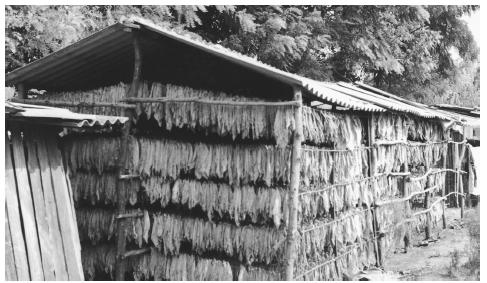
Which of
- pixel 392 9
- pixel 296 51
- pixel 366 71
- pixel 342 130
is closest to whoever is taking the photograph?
pixel 342 130

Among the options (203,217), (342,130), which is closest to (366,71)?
(342,130)

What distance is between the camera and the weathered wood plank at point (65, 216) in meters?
5.49

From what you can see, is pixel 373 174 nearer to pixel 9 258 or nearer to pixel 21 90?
pixel 9 258

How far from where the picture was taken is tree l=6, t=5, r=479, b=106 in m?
11.4

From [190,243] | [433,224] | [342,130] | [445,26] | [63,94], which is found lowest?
[433,224]

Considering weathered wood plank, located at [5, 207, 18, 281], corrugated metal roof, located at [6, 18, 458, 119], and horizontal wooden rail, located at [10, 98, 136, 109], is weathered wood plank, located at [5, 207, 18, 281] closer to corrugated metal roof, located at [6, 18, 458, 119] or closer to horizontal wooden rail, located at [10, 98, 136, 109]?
horizontal wooden rail, located at [10, 98, 136, 109]

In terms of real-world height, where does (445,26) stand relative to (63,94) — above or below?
above

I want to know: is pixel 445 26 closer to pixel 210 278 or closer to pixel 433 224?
pixel 433 224

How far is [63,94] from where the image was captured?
311 inches

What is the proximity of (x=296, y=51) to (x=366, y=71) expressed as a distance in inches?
213

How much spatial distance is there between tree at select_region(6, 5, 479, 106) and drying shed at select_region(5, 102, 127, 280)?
5.97 metres

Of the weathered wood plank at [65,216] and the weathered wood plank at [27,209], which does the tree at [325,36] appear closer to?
the weathered wood plank at [65,216]

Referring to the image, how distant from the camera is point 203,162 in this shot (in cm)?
671

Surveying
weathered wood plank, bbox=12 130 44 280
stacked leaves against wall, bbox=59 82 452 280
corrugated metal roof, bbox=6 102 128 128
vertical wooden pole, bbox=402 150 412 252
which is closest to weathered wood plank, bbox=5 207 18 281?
weathered wood plank, bbox=12 130 44 280
